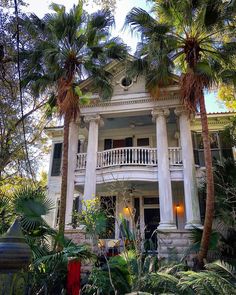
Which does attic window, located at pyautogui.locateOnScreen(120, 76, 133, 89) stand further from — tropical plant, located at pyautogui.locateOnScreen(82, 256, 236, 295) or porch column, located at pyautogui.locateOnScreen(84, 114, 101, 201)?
tropical plant, located at pyautogui.locateOnScreen(82, 256, 236, 295)

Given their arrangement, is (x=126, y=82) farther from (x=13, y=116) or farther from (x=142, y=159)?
(x=13, y=116)

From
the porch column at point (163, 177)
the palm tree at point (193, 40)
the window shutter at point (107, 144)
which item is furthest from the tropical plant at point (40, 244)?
the window shutter at point (107, 144)

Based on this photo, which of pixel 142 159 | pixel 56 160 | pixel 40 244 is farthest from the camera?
pixel 56 160

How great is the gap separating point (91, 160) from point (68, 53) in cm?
485

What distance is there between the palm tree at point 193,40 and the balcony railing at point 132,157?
2851mm

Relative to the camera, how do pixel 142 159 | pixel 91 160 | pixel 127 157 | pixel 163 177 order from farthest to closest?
pixel 127 157, pixel 91 160, pixel 142 159, pixel 163 177

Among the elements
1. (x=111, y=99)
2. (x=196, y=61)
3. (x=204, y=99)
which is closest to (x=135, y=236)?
(x=204, y=99)

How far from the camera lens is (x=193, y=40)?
9.93 meters

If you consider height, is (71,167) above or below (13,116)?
below

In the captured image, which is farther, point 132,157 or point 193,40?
point 132,157

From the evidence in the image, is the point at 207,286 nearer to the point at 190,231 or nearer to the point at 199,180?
the point at 190,231

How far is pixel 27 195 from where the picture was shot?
7449 millimetres

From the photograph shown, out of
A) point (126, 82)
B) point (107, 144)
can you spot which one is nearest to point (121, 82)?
point (126, 82)

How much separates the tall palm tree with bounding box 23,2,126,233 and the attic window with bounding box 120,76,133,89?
169cm
